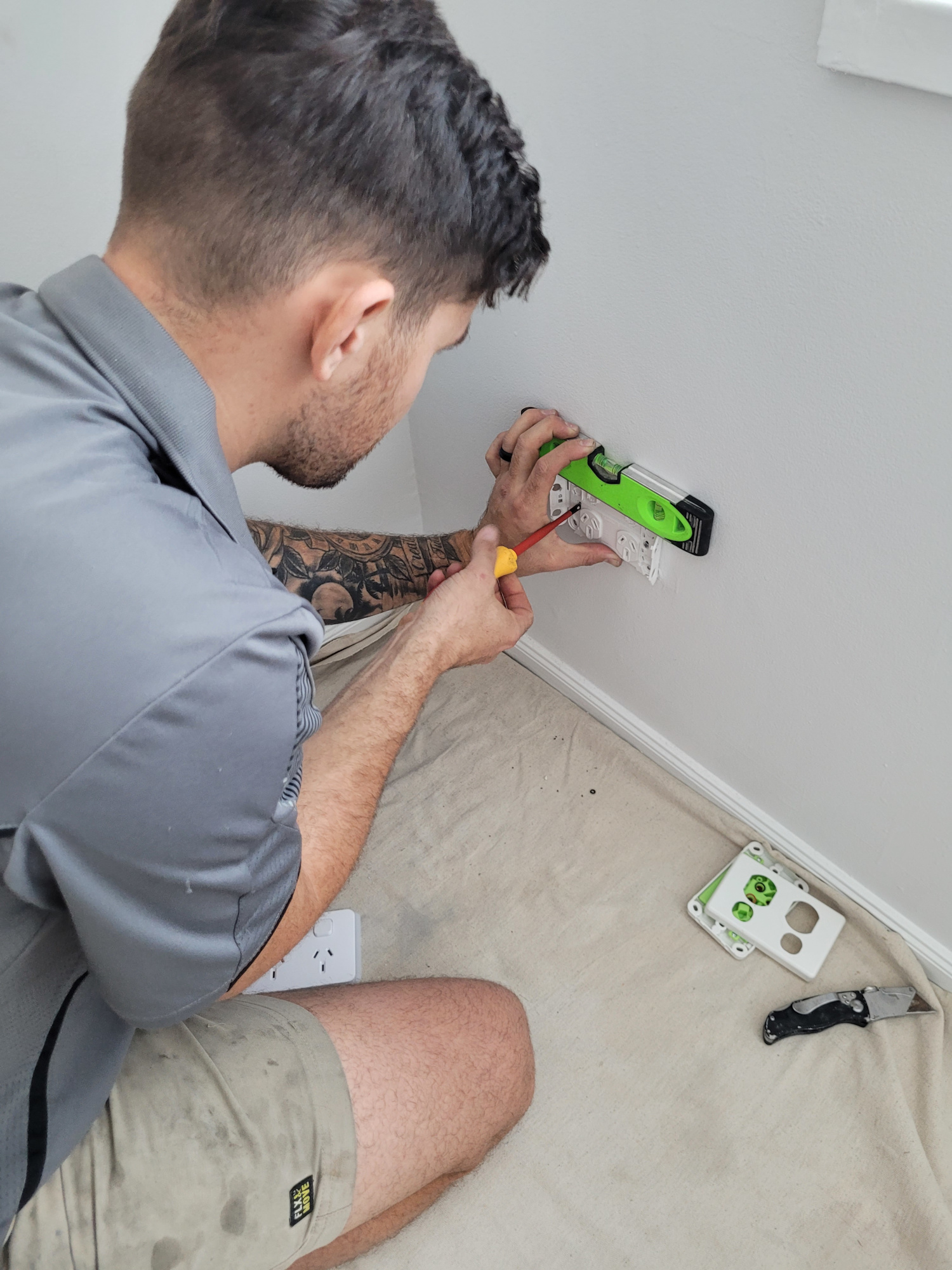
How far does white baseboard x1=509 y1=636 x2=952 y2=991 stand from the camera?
4.08ft

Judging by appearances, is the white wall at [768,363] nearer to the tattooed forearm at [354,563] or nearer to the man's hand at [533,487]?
the man's hand at [533,487]

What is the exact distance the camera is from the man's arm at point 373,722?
2.98ft

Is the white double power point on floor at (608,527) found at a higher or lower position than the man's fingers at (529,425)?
lower

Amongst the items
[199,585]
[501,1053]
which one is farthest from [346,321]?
[501,1053]

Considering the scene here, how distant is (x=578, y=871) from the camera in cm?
138

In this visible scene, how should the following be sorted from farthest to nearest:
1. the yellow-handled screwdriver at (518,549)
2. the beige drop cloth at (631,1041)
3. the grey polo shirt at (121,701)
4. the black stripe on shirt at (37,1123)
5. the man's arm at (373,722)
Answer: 1. the yellow-handled screwdriver at (518,549)
2. the beige drop cloth at (631,1041)
3. the man's arm at (373,722)
4. the black stripe on shirt at (37,1123)
5. the grey polo shirt at (121,701)

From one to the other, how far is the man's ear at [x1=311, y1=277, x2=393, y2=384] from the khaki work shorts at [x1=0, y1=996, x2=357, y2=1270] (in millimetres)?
669

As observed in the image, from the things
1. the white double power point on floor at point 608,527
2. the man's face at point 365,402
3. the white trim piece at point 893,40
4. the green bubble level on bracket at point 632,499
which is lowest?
the white double power point on floor at point 608,527

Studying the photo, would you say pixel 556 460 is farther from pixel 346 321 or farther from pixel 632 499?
pixel 346 321

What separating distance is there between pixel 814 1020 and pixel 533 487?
811 millimetres

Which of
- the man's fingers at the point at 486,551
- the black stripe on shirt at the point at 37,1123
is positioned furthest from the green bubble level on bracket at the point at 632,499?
the black stripe on shirt at the point at 37,1123

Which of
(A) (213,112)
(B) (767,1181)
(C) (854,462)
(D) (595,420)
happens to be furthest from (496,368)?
(B) (767,1181)

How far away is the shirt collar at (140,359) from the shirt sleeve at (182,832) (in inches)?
6.7

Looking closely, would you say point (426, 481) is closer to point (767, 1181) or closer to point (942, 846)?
point (942, 846)
